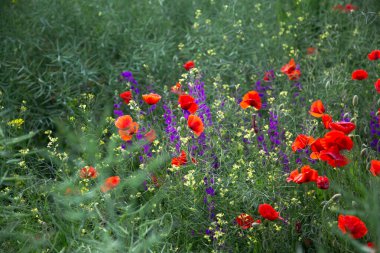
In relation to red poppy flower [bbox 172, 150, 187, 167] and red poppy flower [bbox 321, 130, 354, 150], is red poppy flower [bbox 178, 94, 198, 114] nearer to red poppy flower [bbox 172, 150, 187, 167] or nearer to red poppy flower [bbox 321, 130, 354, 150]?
red poppy flower [bbox 172, 150, 187, 167]

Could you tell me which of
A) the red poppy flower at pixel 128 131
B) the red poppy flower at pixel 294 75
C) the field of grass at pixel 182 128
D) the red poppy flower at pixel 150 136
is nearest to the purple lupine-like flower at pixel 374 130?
the field of grass at pixel 182 128

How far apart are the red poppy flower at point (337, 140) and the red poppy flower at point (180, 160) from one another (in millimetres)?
584

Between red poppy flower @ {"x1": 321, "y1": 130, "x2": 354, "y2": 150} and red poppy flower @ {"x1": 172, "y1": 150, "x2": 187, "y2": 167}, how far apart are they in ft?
1.91

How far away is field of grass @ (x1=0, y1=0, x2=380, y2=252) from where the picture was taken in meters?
2.37

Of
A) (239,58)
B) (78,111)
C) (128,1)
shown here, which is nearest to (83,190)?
(78,111)

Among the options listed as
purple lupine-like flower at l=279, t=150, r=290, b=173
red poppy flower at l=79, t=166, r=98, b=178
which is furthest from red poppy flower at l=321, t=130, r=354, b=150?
red poppy flower at l=79, t=166, r=98, b=178

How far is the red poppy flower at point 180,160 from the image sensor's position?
245 centimetres

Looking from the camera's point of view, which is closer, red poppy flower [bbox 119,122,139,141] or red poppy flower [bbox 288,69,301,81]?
red poppy flower [bbox 119,122,139,141]

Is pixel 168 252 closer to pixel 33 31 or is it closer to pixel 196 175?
pixel 196 175

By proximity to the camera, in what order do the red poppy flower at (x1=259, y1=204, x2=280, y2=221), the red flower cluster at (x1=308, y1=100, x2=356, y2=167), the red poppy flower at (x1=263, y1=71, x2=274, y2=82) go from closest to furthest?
the red poppy flower at (x1=259, y1=204, x2=280, y2=221)
the red flower cluster at (x1=308, y1=100, x2=356, y2=167)
the red poppy flower at (x1=263, y1=71, x2=274, y2=82)

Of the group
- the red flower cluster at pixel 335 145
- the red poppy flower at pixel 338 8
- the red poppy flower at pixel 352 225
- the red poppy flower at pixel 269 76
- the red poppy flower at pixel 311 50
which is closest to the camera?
the red poppy flower at pixel 352 225

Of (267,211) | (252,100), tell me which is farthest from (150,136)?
(267,211)

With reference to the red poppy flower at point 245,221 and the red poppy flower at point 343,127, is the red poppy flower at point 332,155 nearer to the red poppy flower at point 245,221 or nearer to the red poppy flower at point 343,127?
the red poppy flower at point 343,127

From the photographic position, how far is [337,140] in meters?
2.27
